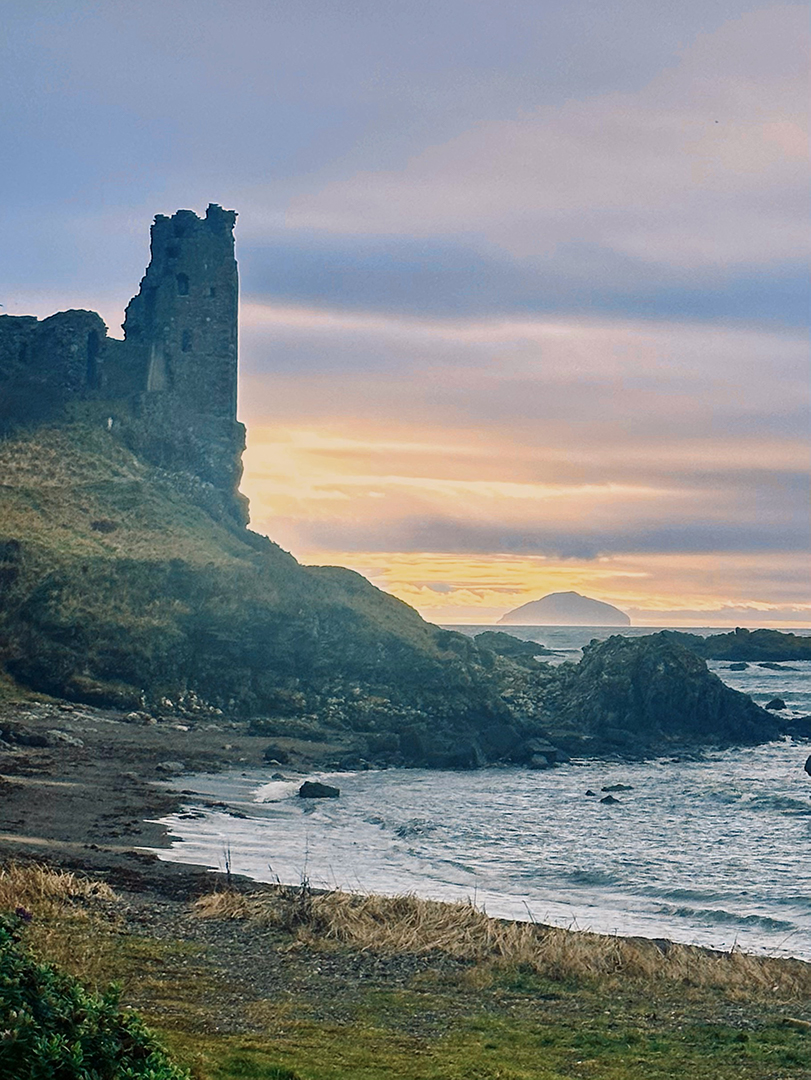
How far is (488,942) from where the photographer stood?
2072 centimetres

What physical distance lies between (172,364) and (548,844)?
2289 inches

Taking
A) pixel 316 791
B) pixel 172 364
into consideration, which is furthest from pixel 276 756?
pixel 172 364

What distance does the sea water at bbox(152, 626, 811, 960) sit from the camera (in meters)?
28.2

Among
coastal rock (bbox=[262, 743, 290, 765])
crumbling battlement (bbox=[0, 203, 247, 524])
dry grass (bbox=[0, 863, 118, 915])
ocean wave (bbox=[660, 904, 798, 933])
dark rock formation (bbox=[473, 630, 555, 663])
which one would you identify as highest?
crumbling battlement (bbox=[0, 203, 247, 524])

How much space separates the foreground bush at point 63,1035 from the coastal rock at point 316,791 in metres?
31.4

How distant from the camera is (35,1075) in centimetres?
865

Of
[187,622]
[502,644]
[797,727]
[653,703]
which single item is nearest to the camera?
[187,622]

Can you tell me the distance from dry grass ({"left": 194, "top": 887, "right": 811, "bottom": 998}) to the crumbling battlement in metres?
65.5

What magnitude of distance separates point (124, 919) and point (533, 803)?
26.7m

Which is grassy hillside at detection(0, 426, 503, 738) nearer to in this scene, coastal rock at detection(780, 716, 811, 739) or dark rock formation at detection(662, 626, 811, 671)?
coastal rock at detection(780, 716, 811, 739)

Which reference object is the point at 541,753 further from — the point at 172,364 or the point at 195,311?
the point at 195,311

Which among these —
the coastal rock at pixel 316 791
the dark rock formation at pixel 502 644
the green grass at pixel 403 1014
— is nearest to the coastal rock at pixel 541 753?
the coastal rock at pixel 316 791

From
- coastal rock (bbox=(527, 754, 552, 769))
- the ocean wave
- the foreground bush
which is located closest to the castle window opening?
coastal rock (bbox=(527, 754, 552, 769))

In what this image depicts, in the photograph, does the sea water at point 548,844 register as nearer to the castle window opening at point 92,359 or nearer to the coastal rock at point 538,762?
the coastal rock at point 538,762
